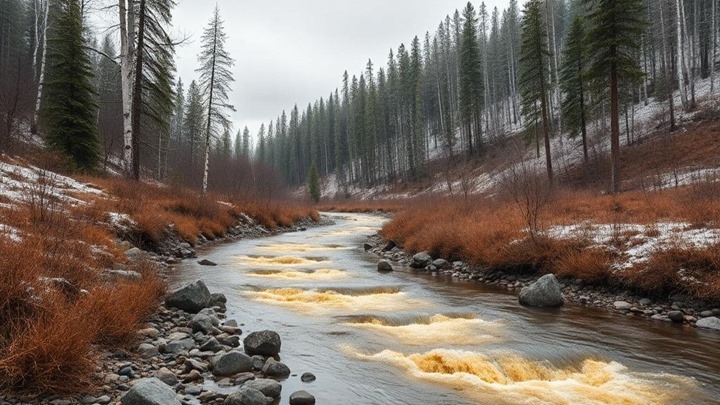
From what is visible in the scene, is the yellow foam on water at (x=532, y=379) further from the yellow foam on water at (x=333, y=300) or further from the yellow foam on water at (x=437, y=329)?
the yellow foam on water at (x=333, y=300)

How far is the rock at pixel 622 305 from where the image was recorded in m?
7.97

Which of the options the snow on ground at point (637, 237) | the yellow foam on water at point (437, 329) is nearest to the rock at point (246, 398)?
the yellow foam on water at point (437, 329)

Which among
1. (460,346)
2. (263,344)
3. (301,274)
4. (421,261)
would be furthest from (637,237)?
(263,344)

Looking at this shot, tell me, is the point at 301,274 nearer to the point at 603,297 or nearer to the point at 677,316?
the point at 603,297

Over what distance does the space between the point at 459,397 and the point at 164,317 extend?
14.8ft

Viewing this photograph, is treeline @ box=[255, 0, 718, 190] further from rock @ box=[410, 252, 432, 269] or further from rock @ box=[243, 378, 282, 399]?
rock @ box=[243, 378, 282, 399]

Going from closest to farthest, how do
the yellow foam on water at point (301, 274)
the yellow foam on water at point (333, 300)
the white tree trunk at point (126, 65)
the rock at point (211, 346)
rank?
the rock at point (211, 346) → the yellow foam on water at point (333, 300) → the yellow foam on water at point (301, 274) → the white tree trunk at point (126, 65)

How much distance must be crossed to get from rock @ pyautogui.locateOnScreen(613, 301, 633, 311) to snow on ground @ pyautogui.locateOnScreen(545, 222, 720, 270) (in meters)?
0.82

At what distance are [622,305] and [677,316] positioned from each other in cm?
93

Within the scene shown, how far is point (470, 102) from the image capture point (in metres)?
49.0

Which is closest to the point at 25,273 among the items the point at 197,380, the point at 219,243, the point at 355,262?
the point at 197,380

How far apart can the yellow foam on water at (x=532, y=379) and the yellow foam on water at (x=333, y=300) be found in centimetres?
233

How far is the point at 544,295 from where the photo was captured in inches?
332

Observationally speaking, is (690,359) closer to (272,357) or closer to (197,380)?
(272,357)
